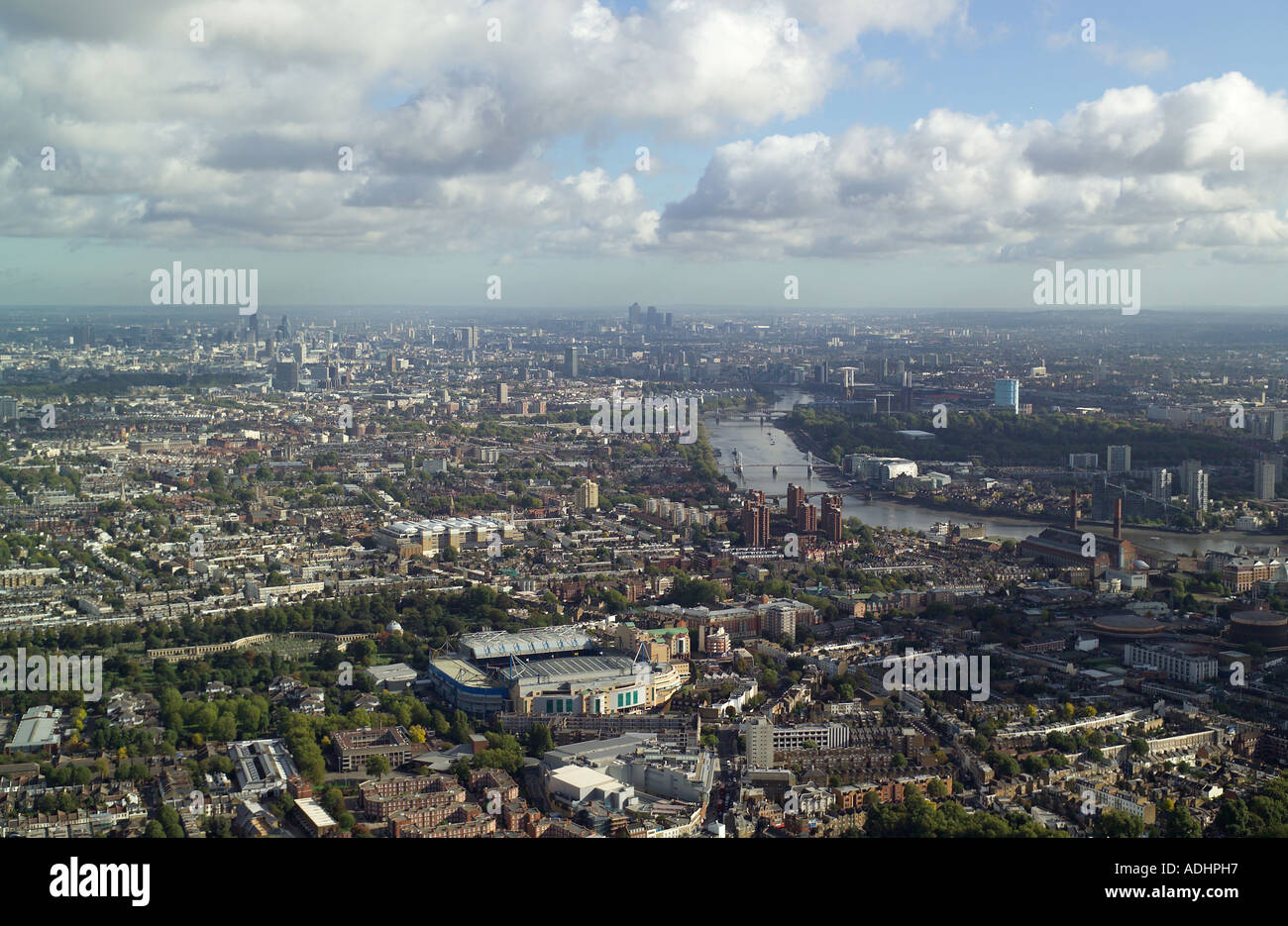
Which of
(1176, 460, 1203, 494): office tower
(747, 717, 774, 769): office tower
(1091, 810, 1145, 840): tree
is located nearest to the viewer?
(1091, 810, 1145, 840): tree

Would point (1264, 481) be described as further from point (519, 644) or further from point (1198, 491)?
point (519, 644)

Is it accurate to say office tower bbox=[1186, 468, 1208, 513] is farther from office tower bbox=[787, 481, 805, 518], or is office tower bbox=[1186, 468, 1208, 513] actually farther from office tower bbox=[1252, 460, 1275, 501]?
office tower bbox=[787, 481, 805, 518]

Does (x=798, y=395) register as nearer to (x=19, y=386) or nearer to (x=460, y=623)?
(x=19, y=386)

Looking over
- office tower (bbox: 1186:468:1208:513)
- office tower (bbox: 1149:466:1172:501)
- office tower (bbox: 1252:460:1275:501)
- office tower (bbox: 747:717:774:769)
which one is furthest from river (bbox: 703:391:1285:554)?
office tower (bbox: 747:717:774:769)

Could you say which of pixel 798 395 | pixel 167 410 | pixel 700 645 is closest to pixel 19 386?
pixel 167 410

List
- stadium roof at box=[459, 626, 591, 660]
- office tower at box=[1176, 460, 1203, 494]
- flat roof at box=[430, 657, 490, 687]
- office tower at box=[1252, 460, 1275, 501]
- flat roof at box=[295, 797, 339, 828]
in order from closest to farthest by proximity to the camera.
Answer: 1. flat roof at box=[295, 797, 339, 828]
2. flat roof at box=[430, 657, 490, 687]
3. stadium roof at box=[459, 626, 591, 660]
4. office tower at box=[1176, 460, 1203, 494]
5. office tower at box=[1252, 460, 1275, 501]

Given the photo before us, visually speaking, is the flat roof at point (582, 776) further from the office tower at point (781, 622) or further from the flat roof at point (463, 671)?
the office tower at point (781, 622)

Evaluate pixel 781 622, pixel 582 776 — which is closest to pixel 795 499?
pixel 781 622
